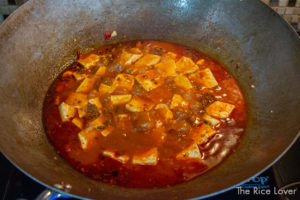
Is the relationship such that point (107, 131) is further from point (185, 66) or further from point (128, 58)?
point (185, 66)

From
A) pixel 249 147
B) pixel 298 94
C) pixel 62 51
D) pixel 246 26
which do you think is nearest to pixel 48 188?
pixel 249 147

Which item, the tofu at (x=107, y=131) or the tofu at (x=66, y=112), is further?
the tofu at (x=66, y=112)

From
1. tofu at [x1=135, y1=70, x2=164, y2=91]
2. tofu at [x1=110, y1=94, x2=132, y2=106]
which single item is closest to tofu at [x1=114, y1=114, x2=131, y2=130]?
tofu at [x1=110, y1=94, x2=132, y2=106]

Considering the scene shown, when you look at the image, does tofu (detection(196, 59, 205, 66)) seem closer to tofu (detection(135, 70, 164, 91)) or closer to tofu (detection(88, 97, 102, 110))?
tofu (detection(135, 70, 164, 91))

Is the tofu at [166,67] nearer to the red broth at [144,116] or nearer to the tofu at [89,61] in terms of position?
the red broth at [144,116]

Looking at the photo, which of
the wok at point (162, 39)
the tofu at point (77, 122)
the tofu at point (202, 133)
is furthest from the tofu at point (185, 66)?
the tofu at point (77, 122)

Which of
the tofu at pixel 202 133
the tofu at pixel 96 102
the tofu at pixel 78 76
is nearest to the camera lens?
the tofu at pixel 202 133

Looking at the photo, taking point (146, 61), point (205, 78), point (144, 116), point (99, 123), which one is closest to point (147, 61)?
point (146, 61)

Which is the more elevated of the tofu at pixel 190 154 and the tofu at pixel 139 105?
the tofu at pixel 139 105
